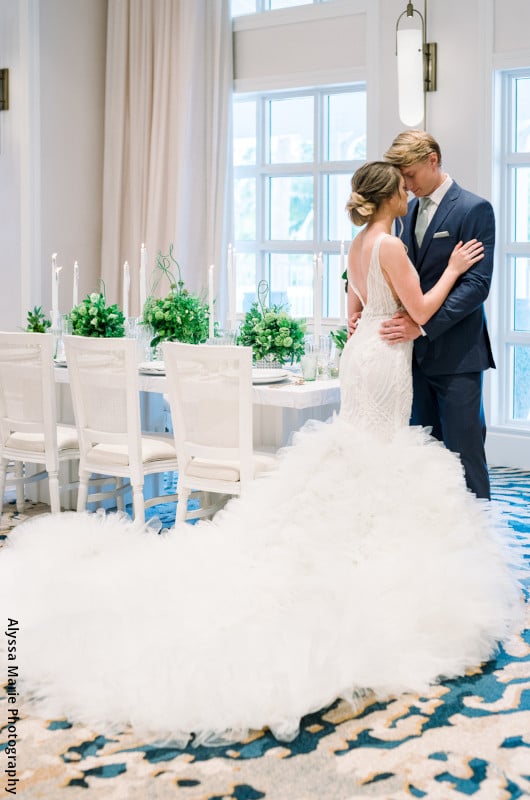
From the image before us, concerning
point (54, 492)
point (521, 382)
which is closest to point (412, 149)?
point (54, 492)

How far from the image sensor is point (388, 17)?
6230 mm

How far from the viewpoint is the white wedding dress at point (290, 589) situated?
2.62 meters

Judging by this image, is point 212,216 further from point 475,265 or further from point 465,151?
point 475,265

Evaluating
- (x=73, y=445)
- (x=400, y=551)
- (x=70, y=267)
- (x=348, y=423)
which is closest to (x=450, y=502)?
(x=400, y=551)

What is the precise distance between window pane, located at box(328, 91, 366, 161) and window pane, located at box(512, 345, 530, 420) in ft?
5.60

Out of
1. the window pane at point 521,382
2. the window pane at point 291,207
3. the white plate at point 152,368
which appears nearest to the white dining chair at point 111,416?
the white plate at point 152,368

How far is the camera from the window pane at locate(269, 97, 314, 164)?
6.97 metres

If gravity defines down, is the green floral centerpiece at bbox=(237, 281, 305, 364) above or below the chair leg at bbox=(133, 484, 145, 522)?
above

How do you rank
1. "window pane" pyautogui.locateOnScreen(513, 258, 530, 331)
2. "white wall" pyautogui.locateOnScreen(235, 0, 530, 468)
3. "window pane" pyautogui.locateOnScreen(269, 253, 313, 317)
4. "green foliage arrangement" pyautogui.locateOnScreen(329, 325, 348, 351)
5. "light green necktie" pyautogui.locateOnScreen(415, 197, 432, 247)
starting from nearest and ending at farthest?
"light green necktie" pyautogui.locateOnScreen(415, 197, 432, 247), "green foliage arrangement" pyautogui.locateOnScreen(329, 325, 348, 351), "white wall" pyautogui.locateOnScreen(235, 0, 530, 468), "window pane" pyautogui.locateOnScreen(513, 258, 530, 331), "window pane" pyautogui.locateOnScreen(269, 253, 313, 317)

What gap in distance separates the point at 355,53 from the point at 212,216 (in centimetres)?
147

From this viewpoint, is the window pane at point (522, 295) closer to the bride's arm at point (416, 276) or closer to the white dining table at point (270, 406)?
Answer: the white dining table at point (270, 406)

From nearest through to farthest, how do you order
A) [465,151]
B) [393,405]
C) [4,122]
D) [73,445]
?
[393,405], [73,445], [465,151], [4,122]

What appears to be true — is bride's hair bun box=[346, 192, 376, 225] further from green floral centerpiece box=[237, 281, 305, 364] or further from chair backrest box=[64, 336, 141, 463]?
chair backrest box=[64, 336, 141, 463]

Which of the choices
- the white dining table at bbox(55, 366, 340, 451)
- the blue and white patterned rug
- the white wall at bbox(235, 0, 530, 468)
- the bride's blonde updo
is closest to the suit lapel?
the bride's blonde updo
